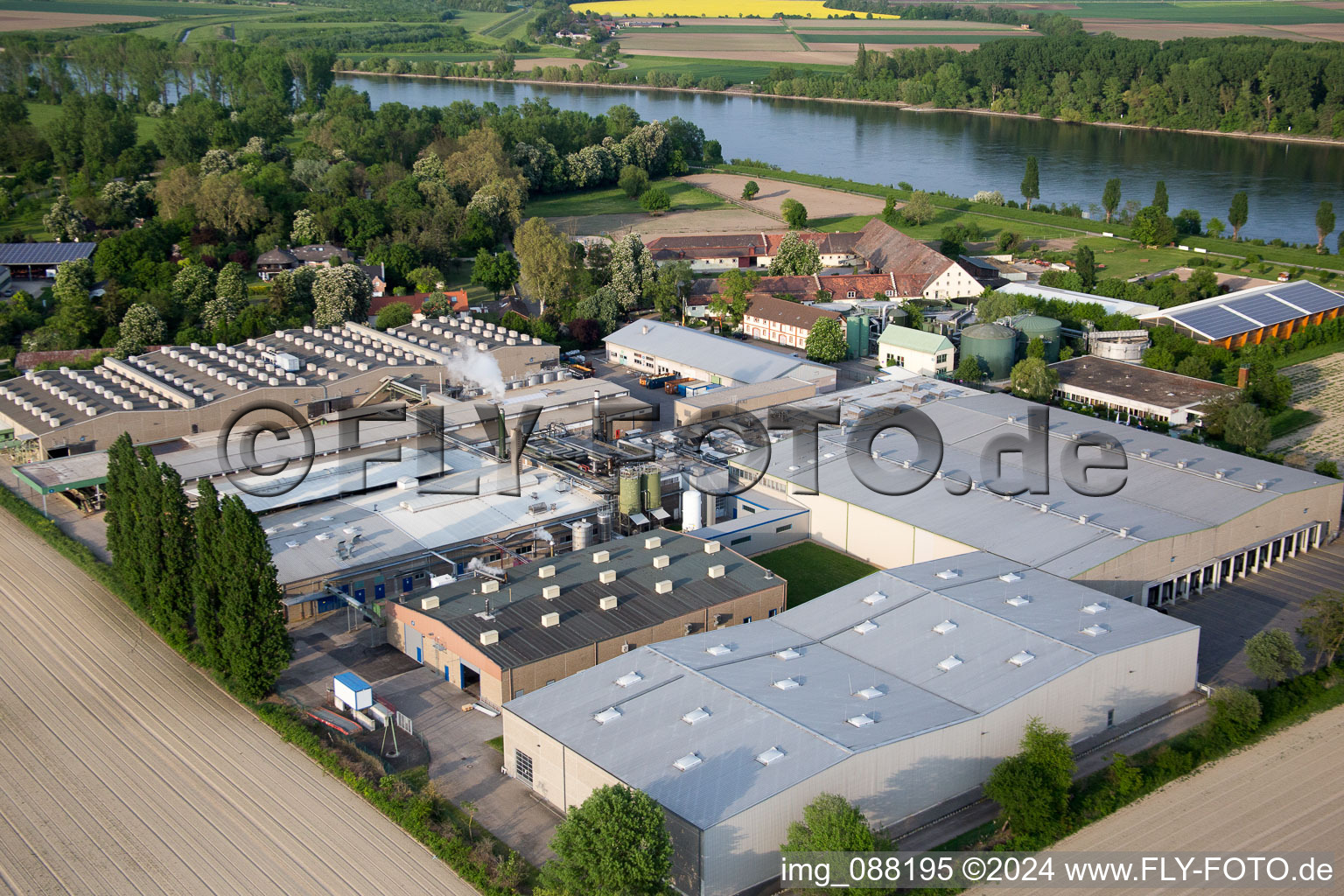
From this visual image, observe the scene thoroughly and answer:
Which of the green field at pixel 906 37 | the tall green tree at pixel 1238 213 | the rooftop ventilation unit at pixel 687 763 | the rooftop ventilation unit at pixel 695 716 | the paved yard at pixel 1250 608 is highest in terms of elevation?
the green field at pixel 906 37

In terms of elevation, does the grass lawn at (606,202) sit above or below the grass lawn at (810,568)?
above

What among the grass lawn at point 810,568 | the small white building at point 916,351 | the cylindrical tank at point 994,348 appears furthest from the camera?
the small white building at point 916,351

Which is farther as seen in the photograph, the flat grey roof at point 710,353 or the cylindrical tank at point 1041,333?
the cylindrical tank at point 1041,333

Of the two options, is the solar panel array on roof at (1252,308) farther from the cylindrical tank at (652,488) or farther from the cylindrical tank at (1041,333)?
the cylindrical tank at (652,488)

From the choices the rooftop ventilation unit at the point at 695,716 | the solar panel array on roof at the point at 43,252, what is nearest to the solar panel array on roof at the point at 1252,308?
the rooftop ventilation unit at the point at 695,716

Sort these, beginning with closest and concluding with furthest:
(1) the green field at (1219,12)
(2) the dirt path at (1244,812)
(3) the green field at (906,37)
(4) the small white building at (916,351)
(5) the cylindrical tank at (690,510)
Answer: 1. (2) the dirt path at (1244,812)
2. (5) the cylindrical tank at (690,510)
3. (4) the small white building at (916,351)
4. (1) the green field at (1219,12)
5. (3) the green field at (906,37)

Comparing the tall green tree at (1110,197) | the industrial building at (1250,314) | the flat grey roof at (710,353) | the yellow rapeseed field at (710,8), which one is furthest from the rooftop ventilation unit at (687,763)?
the yellow rapeseed field at (710,8)
